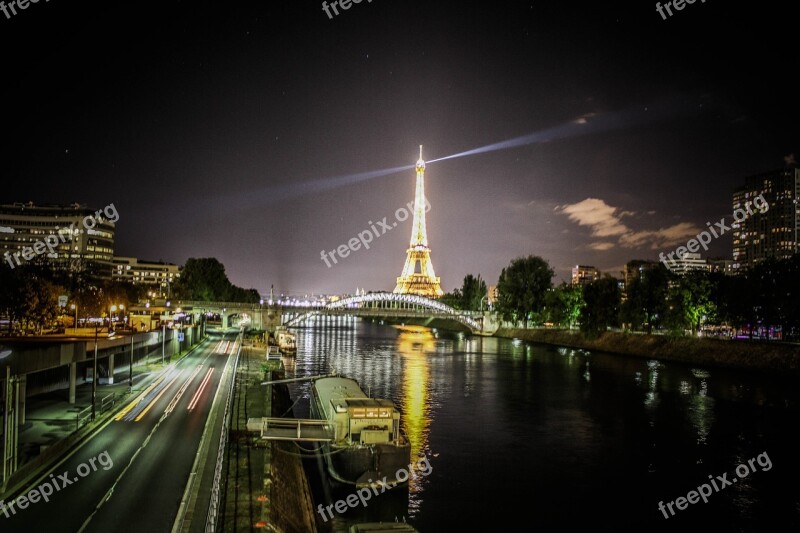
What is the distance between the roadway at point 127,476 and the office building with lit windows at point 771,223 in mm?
155081

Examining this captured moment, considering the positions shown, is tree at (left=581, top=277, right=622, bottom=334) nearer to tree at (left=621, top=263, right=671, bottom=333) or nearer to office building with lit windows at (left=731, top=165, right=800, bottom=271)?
tree at (left=621, top=263, right=671, bottom=333)

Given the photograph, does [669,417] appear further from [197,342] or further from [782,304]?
[197,342]

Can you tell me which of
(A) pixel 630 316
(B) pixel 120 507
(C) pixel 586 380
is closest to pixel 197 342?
(C) pixel 586 380

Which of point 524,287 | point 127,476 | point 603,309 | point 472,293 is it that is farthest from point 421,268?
point 127,476

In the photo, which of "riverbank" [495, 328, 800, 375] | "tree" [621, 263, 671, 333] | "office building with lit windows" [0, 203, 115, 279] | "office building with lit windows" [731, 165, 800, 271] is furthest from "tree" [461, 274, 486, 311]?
"office building with lit windows" [0, 203, 115, 279]

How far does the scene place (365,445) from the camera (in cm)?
2248

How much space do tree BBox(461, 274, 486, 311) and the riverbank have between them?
3980cm

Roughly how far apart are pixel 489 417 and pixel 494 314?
81971 millimetres

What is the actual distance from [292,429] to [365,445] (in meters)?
3.07

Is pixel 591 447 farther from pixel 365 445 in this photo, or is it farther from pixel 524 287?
pixel 524 287

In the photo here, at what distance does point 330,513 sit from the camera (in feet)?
66.9

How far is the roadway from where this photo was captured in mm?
13938

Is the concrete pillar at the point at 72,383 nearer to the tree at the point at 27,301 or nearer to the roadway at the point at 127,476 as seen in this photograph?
Answer: the roadway at the point at 127,476

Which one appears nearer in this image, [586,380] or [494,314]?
[586,380]
